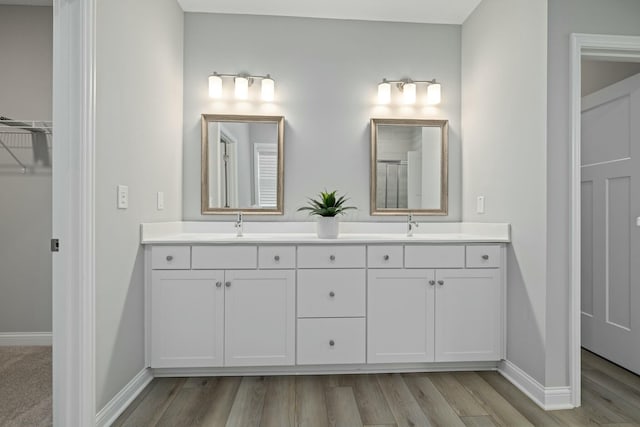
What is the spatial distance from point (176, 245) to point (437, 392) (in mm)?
1718

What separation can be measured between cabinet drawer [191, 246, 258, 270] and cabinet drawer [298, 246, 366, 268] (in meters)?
0.29

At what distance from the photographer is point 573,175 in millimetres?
2012

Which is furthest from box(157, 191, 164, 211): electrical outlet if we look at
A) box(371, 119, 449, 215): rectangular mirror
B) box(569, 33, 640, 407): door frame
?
box(569, 33, 640, 407): door frame

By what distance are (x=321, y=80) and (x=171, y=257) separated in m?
1.70

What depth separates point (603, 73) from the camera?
2650 mm

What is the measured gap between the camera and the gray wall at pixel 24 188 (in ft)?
9.32

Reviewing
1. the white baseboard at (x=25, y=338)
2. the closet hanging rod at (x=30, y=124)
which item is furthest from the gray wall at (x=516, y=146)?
the white baseboard at (x=25, y=338)

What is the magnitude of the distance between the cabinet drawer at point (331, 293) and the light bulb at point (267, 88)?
4.51ft

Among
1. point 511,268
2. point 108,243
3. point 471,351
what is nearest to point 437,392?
point 471,351

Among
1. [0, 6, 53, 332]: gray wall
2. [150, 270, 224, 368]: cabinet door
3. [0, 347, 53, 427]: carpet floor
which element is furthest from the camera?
[0, 6, 53, 332]: gray wall

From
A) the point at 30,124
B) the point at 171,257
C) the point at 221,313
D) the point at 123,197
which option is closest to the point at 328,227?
the point at 221,313

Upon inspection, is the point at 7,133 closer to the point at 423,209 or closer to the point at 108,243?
the point at 108,243

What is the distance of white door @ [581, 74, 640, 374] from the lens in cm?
240

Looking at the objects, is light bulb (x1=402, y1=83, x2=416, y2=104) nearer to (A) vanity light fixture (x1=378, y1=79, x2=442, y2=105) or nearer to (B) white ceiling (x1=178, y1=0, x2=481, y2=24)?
(A) vanity light fixture (x1=378, y1=79, x2=442, y2=105)
